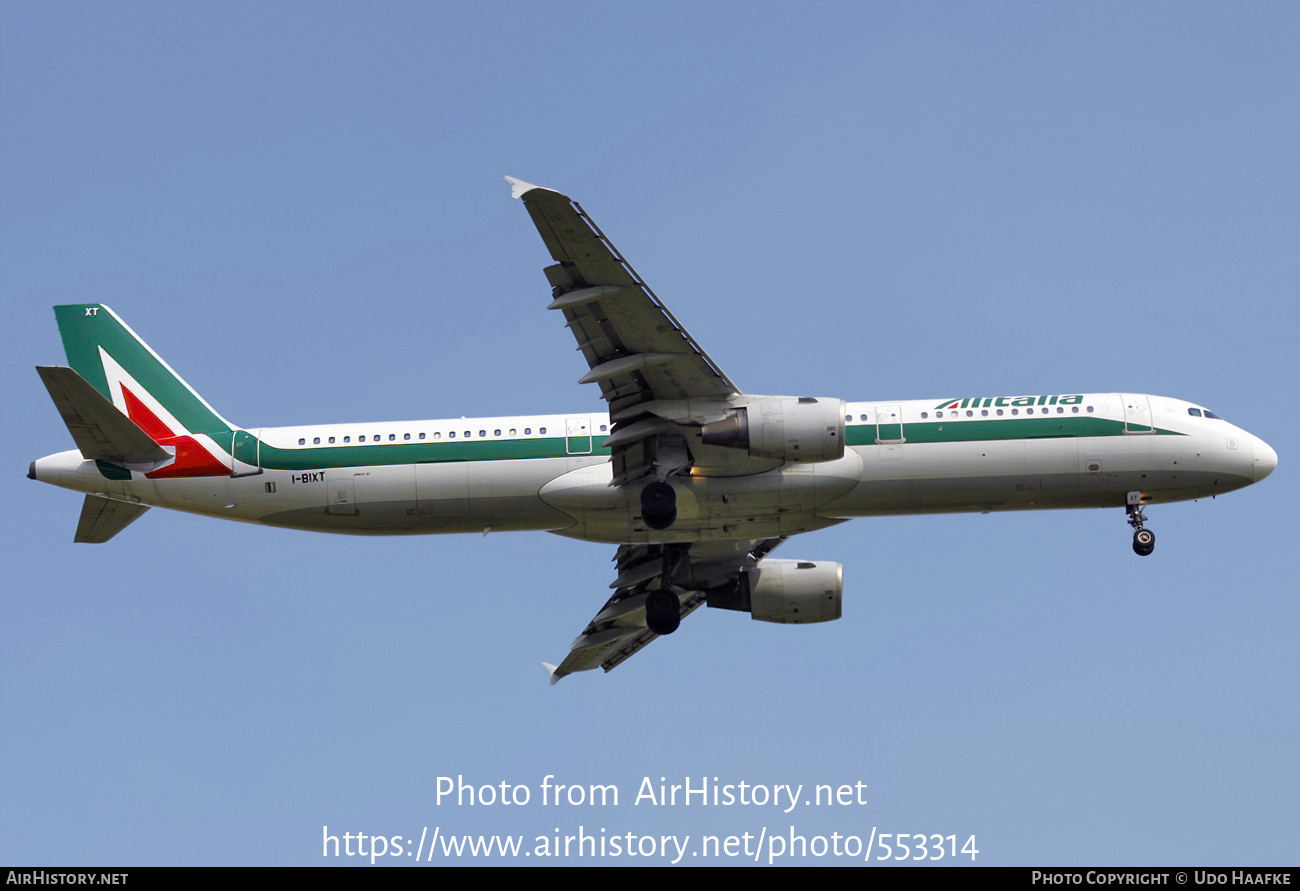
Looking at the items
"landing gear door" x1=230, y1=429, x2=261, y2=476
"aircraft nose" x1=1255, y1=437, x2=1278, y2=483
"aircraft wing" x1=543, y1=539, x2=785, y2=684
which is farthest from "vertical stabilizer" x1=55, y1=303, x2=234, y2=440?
"aircraft nose" x1=1255, y1=437, x2=1278, y2=483

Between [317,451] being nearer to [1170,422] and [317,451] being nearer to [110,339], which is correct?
[110,339]

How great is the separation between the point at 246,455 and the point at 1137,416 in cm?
2625

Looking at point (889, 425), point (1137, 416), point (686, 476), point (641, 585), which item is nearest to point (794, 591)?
point (641, 585)

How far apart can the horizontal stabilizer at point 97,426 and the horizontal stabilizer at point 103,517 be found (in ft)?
5.41

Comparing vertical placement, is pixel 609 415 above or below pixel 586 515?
above

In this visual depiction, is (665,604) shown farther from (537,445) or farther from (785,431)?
(785,431)

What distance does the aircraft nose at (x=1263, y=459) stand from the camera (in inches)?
1751

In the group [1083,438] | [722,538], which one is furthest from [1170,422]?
[722,538]

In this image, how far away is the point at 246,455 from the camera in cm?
4347

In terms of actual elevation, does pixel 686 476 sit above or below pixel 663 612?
above

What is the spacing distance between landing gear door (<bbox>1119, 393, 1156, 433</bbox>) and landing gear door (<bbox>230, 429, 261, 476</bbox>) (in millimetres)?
25506

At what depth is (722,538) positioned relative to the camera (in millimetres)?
44094

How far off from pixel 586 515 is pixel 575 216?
9.91 meters

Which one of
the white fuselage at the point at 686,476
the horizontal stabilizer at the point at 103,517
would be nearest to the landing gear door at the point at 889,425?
the white fuselage at the point at 686,476
